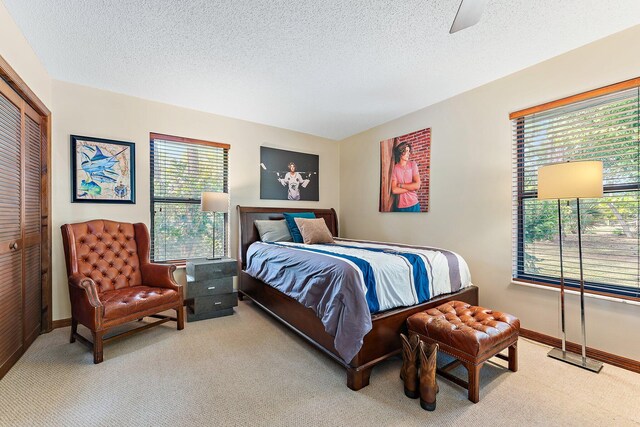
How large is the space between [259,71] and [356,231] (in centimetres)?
286

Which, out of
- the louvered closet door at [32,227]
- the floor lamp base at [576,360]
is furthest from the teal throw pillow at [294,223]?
the floor lamp base at [576,360]

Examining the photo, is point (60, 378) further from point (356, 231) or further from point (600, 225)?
point (600, 225)

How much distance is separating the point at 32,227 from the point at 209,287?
1651 mm

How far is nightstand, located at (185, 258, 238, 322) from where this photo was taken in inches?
123

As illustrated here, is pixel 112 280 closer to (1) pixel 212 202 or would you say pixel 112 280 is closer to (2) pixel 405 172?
(1) pixel 212 202

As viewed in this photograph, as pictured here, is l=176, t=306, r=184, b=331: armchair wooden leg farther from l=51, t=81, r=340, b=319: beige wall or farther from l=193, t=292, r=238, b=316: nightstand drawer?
l=51, t=81, r=340, b=319: beige wall

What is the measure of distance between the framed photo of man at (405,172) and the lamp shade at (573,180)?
146 cm

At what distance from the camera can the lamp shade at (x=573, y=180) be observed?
199 cm

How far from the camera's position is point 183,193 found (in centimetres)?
371

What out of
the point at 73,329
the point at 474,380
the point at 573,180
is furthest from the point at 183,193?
the point at 573,180

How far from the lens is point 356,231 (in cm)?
472

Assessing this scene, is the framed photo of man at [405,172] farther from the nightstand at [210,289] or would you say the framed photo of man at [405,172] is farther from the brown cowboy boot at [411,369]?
the nightstand at [210,289]

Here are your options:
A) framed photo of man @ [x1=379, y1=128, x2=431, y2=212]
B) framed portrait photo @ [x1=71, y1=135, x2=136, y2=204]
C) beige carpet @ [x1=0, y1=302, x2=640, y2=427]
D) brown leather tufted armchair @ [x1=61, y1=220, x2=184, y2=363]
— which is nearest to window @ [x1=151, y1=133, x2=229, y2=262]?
framed portrait photo @ [x1=71, y1=135, x2=136, y2=204]

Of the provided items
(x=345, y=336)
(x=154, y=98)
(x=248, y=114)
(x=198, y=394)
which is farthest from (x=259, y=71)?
(x=198, y=394)
